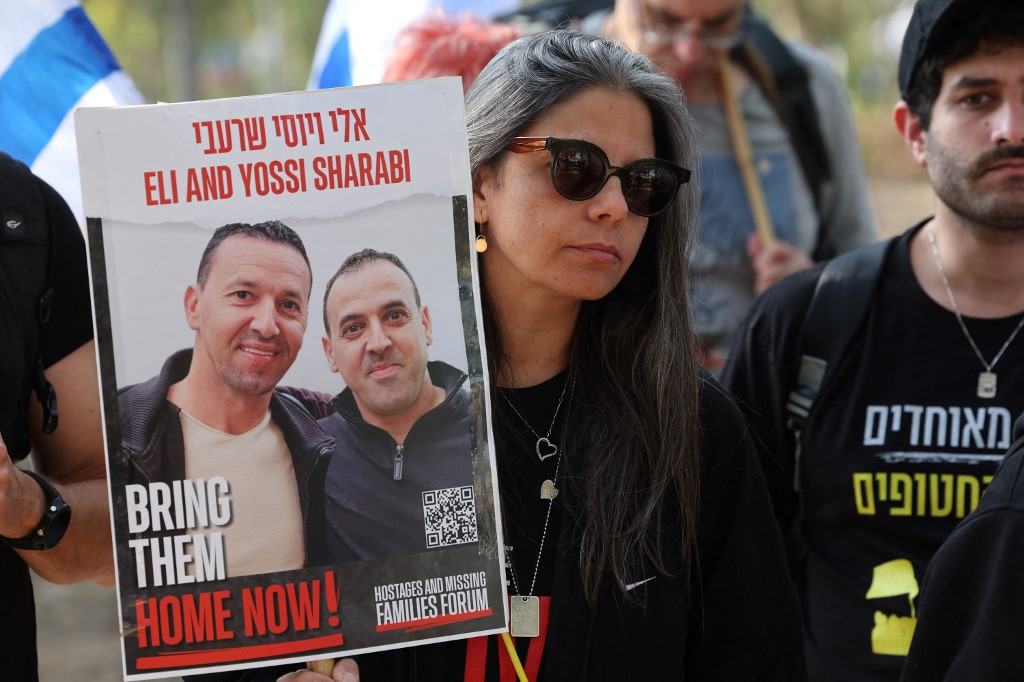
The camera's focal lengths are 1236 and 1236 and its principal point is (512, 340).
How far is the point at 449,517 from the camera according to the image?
A: 204cm

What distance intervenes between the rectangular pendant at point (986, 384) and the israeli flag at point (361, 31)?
2.40 meters

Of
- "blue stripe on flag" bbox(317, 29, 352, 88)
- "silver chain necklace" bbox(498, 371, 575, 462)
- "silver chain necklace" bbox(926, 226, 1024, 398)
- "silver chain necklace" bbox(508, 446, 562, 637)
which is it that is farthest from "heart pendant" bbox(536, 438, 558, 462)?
"blue stripe on flag" bbox(317, 29, 352, 88)

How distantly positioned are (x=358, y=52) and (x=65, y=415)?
8.87 ft

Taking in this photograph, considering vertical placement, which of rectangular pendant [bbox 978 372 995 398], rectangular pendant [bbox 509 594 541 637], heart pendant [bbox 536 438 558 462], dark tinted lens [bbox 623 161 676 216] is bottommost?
rectangular pendant [bbox 509 594 541 637]

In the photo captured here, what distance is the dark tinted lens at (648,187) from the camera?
2.21m

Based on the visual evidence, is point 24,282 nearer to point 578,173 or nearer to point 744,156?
point 578,173

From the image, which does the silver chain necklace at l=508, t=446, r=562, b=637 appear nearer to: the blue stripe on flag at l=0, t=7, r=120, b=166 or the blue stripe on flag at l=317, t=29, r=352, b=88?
the blue stripe on flag at l=0, t=7, r=120, b=166

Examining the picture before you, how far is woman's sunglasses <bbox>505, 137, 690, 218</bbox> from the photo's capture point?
A: 85.0 inches

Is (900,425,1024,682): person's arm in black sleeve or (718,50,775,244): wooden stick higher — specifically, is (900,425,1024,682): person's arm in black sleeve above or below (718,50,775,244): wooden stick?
below

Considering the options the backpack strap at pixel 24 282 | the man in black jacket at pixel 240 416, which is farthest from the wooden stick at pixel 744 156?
the backpack strap at pixel 24 282

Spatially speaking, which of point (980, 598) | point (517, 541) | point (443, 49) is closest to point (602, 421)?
point (517, 541)

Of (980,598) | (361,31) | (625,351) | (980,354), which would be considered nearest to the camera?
(980,598)

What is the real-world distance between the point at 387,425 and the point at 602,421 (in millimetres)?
457

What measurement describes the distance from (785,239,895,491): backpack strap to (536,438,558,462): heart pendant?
830 millimetres
